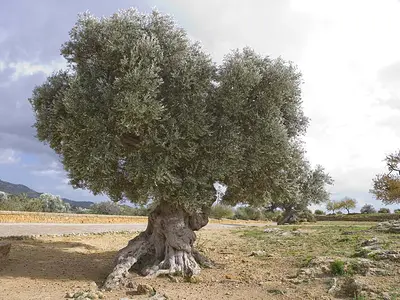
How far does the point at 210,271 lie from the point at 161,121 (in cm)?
625

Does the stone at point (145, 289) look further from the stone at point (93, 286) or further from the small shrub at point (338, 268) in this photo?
the small shrub at point (338, 268)

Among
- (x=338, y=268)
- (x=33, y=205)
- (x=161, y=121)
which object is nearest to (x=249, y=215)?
(x=33, y=205)

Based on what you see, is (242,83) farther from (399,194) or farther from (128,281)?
(399,194)

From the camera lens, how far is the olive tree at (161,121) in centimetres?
1447

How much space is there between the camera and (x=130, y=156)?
14891mm

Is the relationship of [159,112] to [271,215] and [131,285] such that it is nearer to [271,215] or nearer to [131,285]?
[131,285]

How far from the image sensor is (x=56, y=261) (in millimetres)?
18031

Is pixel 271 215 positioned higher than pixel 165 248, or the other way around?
pixel 271 215

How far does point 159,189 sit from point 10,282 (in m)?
5.99

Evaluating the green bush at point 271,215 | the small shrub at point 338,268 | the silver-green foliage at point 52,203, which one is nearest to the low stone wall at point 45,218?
the silver-green foliage at point 52,203

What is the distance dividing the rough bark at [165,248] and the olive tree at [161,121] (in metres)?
0.04

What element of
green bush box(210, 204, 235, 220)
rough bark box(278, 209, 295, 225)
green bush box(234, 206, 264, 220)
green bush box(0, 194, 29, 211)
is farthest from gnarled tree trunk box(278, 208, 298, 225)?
green bush box(0, 194, 29, 211)

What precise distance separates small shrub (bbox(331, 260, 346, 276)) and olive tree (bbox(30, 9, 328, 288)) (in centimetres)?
422

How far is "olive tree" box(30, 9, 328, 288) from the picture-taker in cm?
1447
